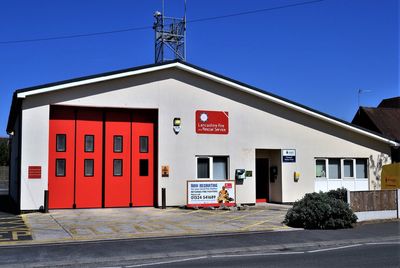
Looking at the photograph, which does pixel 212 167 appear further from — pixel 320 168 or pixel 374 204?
pixel 374 204

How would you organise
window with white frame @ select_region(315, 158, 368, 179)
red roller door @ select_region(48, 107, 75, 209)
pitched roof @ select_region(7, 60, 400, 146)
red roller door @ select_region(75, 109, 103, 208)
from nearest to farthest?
pitched roof @ select_region(7, 60, 400, 146), red roller door @ select_region(48, 107, 75, 209), red roller door @ select_region(75, 109, 103, 208), window with white frame @ select_region(315, 158, 368, 179)

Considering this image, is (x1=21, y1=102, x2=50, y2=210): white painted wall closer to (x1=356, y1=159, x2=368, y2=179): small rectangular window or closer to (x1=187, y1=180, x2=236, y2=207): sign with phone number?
(x1=187, y1=180, x2=236, y2=207): sign with phone number

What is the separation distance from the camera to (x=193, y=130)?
21.4 m

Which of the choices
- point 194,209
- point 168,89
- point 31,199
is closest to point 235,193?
point 194,209

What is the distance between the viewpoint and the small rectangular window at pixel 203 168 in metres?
21.7

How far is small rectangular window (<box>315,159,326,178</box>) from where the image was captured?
78.3 ft

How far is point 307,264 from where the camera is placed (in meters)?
9.42

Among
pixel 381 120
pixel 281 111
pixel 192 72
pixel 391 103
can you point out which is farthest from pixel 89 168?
pixel 391 103

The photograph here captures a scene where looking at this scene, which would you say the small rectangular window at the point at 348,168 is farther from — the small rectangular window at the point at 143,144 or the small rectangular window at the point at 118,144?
the small rectangular window at the point at 118,144

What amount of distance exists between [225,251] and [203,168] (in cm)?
1071

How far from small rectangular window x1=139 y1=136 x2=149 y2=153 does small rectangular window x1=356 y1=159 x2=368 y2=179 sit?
35.0 ft

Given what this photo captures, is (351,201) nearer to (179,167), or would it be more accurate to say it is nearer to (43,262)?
(179,167)

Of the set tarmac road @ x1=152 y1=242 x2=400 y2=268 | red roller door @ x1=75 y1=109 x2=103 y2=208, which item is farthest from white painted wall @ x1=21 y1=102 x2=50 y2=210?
tarmac road @ x1=152 y1=242 x2=400 y2=268

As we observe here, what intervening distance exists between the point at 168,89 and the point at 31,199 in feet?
22.9
